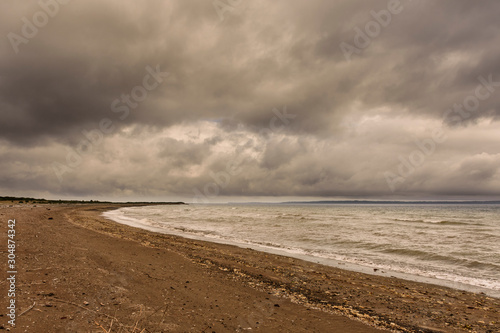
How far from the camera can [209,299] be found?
7.62 meters

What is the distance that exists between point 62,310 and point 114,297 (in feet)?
4.24

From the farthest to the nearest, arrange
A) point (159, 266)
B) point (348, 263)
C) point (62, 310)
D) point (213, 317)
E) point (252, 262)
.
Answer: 1. point (348, 263)
2. point (252, 262)
3. point (159, 266)
4. point (213, 317)
5. point (62, 310)

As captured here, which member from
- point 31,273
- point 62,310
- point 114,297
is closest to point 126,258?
point 31,273

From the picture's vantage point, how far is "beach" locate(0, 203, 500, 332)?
19.1 feet

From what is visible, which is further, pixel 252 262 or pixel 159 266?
pixel 252 262

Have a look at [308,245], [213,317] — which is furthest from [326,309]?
[308,245]

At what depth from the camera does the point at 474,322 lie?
24.8ft

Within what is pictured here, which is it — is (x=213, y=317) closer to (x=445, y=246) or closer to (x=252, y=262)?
(x=252, y=262)

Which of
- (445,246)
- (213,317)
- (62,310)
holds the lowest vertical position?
(445,246)

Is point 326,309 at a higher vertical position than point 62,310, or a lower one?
lower


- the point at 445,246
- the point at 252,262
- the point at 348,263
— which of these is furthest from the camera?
the point at 445,246

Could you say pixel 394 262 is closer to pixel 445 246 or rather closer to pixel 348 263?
pixel 348 263

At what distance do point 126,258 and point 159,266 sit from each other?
6.07 feet

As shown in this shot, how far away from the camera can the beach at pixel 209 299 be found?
5.82m
